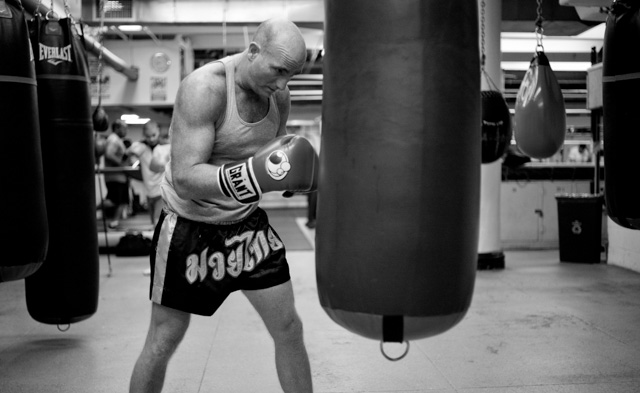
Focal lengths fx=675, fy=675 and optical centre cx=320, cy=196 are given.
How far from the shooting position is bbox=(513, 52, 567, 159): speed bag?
3.73m

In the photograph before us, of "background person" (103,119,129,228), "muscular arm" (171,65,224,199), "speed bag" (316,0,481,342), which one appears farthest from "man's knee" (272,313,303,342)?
"background person" (103,119,129,228)

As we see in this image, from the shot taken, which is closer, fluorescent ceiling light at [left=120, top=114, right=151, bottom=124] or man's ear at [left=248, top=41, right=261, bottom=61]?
man's ear at [left=248, top=41, right=261, bottom=61]

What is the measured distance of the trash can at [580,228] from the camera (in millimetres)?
6574

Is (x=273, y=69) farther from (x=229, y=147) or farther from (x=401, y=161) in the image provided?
(x=401, y=161)

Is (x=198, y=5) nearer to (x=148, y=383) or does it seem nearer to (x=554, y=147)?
(x=554, y=147)

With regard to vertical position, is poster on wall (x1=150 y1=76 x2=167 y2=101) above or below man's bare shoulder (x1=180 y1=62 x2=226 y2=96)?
above

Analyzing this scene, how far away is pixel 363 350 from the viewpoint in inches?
134

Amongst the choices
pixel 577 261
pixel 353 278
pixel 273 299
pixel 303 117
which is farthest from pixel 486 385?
pixel 303 117

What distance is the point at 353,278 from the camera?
1370 millimetres

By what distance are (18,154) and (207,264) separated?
35.6 inches

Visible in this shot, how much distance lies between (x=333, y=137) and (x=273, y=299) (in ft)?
2.50

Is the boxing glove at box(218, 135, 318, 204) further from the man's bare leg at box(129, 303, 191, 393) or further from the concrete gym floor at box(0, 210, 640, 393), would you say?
the concrete gym floor at box(0, 210, 640, 393)

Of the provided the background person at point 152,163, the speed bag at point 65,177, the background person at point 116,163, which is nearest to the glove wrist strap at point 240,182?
the speed bag at point 65,177

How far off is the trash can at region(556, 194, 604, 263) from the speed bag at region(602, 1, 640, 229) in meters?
4.37
